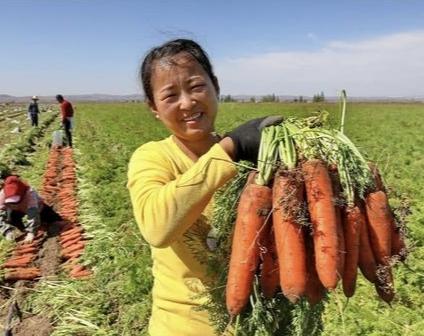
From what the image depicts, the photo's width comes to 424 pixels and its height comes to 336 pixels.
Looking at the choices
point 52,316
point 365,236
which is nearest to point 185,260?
point 365,236

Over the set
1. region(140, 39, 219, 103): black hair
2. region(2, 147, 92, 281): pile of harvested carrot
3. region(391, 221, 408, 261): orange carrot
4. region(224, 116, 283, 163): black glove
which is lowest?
region(2, 147, 92, 281): pile of harvested carrot

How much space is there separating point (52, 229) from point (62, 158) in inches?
254

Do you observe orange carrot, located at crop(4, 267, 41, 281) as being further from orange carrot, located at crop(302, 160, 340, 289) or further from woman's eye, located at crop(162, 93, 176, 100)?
orange carrot, located at crop(302, 160, 340, 289)

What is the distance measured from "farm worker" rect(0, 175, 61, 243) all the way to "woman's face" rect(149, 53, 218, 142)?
571cm

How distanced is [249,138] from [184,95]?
0.32m

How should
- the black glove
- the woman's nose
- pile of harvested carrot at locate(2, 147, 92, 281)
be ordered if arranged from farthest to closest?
pile of harvested carrot at locate(2, 147, 92, 281), the woman's nose, the black glove

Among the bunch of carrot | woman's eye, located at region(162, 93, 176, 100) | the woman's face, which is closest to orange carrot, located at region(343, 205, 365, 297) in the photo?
the bunch of carrot

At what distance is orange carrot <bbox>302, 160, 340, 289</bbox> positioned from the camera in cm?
141

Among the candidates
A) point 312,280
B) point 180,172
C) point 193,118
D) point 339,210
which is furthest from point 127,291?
point 339,210

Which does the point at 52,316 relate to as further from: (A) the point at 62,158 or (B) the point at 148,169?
(A) the point at 62,158

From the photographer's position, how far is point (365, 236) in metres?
1.51

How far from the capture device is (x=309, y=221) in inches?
58.8

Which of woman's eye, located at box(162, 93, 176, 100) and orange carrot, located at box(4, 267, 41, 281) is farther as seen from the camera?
orange carrot, located at box(4, 267, 41, 281)

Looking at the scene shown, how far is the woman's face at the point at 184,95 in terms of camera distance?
171cm
